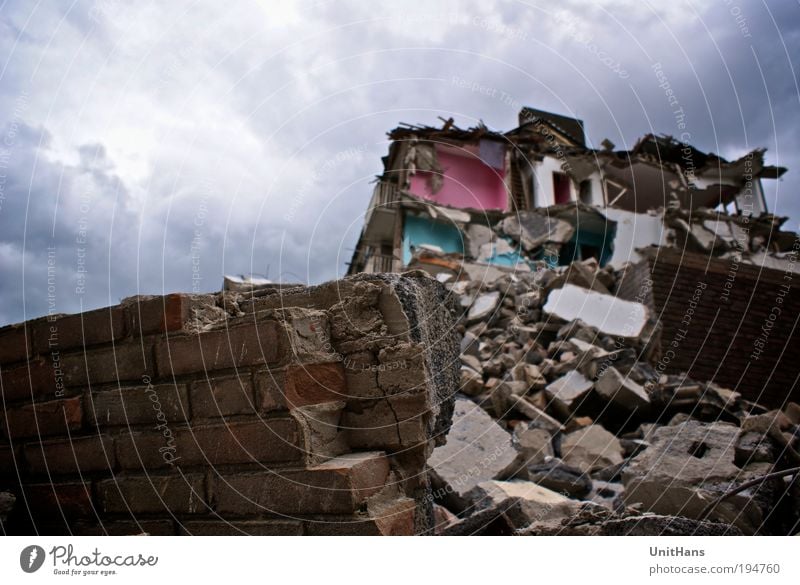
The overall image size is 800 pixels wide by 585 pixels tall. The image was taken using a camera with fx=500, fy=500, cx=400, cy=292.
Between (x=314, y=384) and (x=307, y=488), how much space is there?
0.32 meters

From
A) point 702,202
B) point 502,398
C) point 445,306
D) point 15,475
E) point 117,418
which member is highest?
point 702,202

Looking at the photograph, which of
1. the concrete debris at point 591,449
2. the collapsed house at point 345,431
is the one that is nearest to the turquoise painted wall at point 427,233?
the collapsed house at point 345,431

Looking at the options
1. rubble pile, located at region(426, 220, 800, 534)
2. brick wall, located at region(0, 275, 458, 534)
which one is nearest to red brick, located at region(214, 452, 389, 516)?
brick wall, located at region(0, 275, 458, 534)

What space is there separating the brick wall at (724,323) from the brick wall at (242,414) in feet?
19.5

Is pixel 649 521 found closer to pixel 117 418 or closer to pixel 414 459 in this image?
pixel 414 459

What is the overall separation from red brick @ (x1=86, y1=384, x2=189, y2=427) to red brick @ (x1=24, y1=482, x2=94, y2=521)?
255 millimetres

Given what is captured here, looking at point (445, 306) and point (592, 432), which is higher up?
point (445, 306)

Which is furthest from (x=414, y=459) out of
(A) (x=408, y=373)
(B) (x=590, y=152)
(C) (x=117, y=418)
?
(B) (x=590, y=152)

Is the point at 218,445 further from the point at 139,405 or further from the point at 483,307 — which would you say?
the point at 483,307

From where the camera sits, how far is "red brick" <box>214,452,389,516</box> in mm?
1529

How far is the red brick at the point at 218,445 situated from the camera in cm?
160

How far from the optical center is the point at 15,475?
203 cm

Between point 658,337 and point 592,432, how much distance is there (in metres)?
3.08
